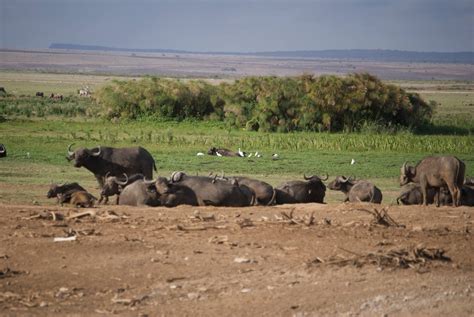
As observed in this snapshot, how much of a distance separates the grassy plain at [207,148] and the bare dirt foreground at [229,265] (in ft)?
21.4

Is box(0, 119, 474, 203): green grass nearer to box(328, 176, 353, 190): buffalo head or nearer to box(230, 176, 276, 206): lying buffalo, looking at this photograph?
box(328, 176, 353, 190): buffalo head

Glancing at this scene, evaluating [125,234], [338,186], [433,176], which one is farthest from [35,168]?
[125,234]

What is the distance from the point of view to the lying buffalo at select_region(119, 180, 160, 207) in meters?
15.8

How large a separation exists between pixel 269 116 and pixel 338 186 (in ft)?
67.0

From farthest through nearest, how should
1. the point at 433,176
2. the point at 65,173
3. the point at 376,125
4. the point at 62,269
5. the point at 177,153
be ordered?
the point at 376,125
the point at 177,153
the point at 65,173
the point at 433,176
the point at 62,269

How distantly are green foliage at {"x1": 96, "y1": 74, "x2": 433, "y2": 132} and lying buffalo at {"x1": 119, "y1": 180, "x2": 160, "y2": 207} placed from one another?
24403 mm

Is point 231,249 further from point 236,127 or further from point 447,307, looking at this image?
point 236,127

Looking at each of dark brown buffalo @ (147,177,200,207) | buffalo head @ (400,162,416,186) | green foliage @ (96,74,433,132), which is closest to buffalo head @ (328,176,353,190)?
buffalo head @ (400,162,416,186)

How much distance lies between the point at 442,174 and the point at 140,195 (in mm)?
5784

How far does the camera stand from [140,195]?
52.0 feet

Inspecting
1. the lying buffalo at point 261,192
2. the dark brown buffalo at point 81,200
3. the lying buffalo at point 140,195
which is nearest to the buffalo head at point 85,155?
the lying buffalo at point 261,192

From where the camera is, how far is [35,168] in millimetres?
25500

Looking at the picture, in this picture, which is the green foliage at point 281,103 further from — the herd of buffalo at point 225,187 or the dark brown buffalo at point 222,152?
the herd of buffalo at point 225,187

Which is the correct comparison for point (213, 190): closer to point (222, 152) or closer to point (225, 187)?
point (225, 187)
